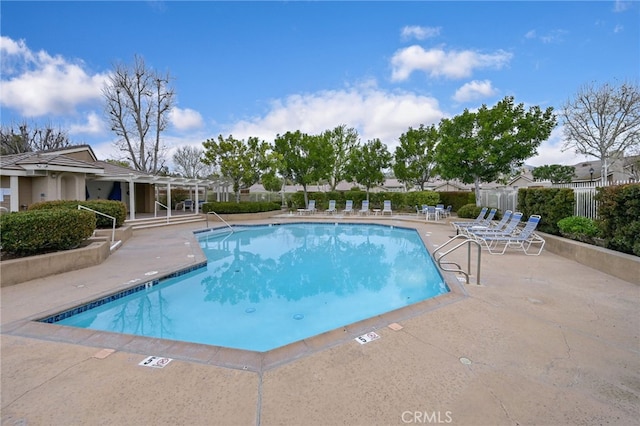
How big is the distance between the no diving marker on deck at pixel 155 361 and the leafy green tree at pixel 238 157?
18248mm

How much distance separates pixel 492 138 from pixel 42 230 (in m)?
18.5

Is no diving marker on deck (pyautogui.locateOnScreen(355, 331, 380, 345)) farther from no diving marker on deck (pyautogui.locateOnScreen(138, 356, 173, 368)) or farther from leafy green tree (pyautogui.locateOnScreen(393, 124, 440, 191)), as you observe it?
leafy green tree (pyautogui.locateOnScreen(393, 124, 440, 191))

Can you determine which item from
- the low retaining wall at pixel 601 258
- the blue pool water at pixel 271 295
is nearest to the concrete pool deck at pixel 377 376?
the blue pool water at pixel 271 295

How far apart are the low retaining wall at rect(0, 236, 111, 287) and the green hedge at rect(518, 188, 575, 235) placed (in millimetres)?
A: 12158

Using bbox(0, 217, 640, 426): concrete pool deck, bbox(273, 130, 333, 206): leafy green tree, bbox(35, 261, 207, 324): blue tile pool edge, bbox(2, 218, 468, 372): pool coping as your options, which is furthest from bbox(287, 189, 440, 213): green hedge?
bbox(2, 218, 468, 372): pool coping

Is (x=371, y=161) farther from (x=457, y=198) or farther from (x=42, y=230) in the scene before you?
(x=42, y=230)

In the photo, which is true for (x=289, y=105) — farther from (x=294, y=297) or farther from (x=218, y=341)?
(x=218, y=341)

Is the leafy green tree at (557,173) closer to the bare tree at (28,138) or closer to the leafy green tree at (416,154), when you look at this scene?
the leafy green tree at (416,154)

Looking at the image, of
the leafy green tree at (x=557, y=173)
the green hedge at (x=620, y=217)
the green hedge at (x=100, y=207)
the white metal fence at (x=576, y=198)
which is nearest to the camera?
the green hedge at (x=620, y=217)

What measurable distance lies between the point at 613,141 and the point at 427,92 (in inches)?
743

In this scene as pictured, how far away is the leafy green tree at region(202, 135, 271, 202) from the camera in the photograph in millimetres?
20531

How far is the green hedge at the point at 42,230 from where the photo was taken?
5.71 meters

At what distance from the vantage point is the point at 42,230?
606 centimetres

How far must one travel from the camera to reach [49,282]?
18.6 feet
